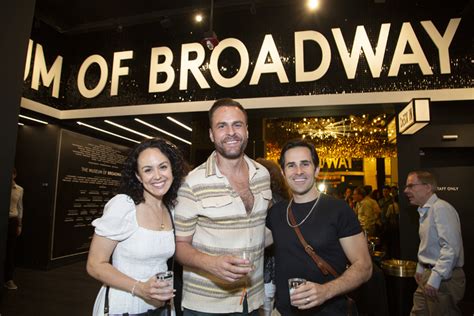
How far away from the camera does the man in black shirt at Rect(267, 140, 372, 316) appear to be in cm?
180

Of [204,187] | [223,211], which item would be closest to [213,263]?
[223,211]

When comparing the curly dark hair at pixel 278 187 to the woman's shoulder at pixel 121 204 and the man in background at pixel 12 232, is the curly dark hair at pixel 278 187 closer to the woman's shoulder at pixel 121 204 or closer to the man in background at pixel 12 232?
the woman's shoulder at pixel 121 204

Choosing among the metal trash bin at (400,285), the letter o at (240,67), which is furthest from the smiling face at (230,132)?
the letter o at (240,67)

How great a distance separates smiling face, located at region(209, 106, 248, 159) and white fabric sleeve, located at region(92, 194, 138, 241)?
689 mm

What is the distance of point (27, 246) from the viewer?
668cm

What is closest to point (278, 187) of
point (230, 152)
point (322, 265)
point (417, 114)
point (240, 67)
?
point (230, 152)

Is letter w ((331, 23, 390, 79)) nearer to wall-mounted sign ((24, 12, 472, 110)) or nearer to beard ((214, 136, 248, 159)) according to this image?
wall-mounted sign ((24, 12, 472, 110))

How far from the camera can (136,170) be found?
2123mm

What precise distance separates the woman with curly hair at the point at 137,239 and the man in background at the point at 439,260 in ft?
9.08

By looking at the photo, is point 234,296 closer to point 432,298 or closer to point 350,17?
point 432,298

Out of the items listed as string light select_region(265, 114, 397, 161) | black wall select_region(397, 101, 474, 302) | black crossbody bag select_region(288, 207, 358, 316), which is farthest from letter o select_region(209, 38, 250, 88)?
black crossbody bag select_region(288, 207, 358, 316)

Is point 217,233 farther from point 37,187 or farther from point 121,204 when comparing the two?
point 37,187

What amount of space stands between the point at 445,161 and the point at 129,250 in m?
5.01

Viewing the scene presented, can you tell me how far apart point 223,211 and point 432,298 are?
8.90ft
